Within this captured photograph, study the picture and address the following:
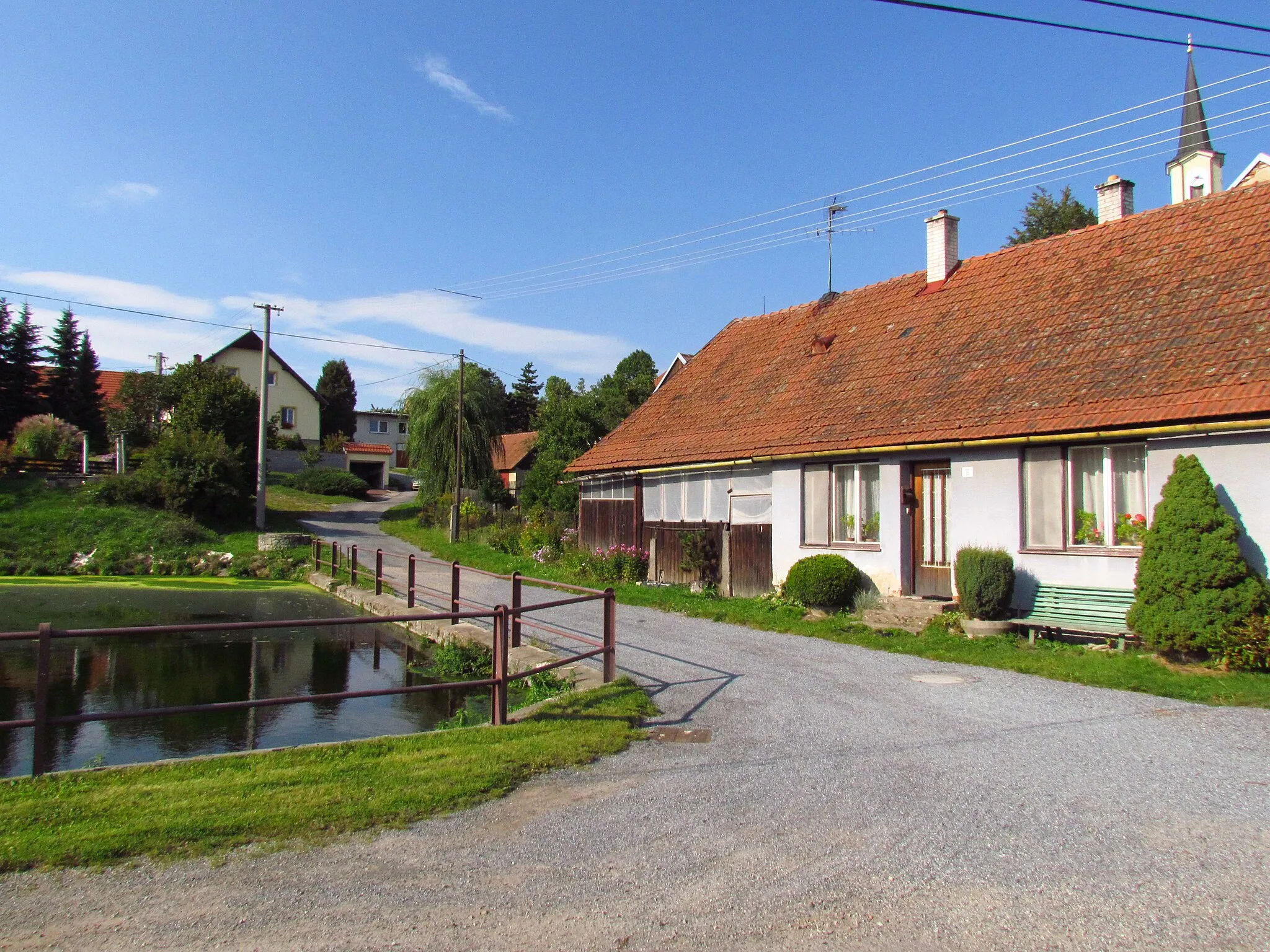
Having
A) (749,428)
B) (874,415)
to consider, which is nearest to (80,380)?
(749,428)

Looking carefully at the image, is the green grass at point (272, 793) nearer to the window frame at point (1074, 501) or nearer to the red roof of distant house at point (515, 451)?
the window frame at point (1074, 501)

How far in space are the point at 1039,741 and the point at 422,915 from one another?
214 inches

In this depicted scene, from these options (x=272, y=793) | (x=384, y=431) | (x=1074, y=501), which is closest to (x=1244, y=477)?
(x=1074, y=501)

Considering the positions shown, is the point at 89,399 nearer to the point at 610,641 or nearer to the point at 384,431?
the point at 384,431

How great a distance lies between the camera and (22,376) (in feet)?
147

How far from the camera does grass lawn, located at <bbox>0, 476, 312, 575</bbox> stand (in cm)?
2552

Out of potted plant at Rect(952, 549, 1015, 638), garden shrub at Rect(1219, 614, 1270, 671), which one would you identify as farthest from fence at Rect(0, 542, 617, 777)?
garden shrub at Rect(1219, 614, 1270, 671)

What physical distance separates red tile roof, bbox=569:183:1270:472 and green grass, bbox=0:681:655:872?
840 centimetres

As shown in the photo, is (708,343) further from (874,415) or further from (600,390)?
(600,390)

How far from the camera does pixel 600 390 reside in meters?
59.7

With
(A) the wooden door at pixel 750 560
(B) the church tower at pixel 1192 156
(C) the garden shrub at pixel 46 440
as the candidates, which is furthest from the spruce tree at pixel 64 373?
(B) the church tower at pixel 1192 156

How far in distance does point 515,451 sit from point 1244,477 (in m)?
52.7

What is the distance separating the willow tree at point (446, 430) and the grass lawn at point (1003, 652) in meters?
21.3

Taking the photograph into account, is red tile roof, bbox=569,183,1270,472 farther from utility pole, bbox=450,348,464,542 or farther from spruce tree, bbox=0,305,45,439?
spruce tree, bbox=0,305,45,439
